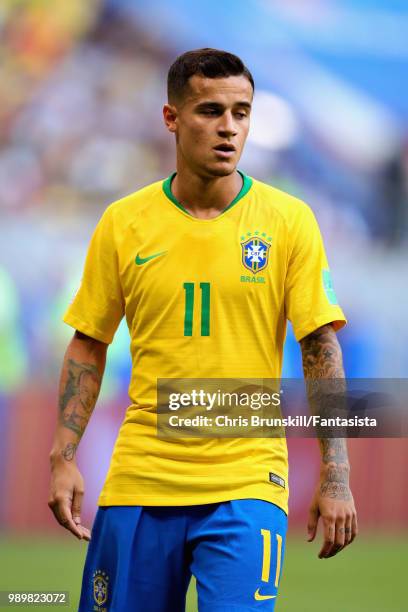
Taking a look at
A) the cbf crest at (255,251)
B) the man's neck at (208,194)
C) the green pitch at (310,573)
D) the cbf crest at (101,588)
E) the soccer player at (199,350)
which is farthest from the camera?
the green pitch at (310,573)

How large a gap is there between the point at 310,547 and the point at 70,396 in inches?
298

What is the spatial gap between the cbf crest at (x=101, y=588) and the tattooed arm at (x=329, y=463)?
0.69m

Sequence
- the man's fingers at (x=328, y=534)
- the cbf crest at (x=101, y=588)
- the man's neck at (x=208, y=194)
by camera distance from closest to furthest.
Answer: the man's fingers at (x=328, y=534), the cbf crest at (x=101, y=588), the man's neck at (x=208, y=194)

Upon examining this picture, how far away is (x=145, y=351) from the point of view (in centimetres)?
452

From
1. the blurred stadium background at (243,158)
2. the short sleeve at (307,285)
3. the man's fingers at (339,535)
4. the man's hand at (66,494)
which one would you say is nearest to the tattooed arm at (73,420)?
the man's hand at (66,494)

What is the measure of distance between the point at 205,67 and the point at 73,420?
4.27 ft

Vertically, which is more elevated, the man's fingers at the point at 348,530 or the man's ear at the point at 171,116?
the man's ear at the point at 171,116

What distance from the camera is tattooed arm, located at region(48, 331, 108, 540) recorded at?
4.50 metres

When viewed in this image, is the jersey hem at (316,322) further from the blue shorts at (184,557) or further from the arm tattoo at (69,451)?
the arm tattoo at (69,451)

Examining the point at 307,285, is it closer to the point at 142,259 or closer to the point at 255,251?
the point at 255,251

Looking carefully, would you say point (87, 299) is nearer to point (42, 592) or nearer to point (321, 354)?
point (321, 354)

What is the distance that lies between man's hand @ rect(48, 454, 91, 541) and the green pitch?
3941 millimetres

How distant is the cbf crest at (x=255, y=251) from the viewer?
449 cm

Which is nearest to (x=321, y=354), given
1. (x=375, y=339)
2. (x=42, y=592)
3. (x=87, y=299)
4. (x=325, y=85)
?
(x=87, y=299)
